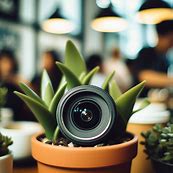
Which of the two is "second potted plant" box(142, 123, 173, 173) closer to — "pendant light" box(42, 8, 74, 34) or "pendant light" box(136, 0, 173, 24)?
"pendant light" box(136, 0, 173, 24)

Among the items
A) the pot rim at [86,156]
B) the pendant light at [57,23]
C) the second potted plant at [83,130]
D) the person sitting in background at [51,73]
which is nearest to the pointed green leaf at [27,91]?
the second potted plant at [83,130]

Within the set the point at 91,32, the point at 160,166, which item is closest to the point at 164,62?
the point at 160,166

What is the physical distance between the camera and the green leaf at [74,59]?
64 cm

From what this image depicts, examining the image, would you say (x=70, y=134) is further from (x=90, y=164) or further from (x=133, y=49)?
(x=133, y=49)

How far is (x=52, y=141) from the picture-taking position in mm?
568

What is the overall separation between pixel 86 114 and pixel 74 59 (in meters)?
0.15

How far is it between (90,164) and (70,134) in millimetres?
61

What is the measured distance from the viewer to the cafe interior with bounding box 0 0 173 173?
2.47 ft

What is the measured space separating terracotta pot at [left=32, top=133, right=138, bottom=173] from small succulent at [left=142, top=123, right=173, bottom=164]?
0.09m

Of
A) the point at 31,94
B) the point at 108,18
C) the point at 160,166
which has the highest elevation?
the point at 108,18

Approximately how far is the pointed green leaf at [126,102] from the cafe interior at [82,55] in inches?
1.1

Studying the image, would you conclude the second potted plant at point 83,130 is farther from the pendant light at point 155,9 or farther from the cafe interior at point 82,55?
the pendant light at point 155,9

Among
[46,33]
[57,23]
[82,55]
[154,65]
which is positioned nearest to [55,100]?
[82,55]

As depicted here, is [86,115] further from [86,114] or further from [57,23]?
[57,23]
